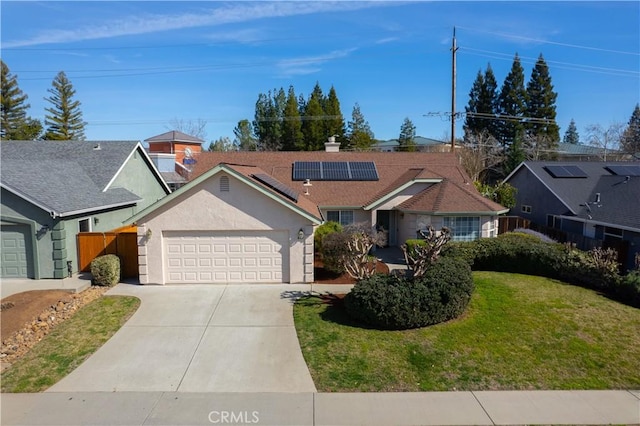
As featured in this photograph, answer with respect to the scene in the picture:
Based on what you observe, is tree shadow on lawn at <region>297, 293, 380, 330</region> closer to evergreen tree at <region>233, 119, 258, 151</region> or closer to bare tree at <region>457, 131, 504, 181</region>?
bare tree at <region>457, 131, 504, 181</region>

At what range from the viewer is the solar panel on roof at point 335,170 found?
75.8 feet

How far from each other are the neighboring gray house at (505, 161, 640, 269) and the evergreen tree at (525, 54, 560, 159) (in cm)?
2596

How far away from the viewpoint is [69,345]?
9625 mm

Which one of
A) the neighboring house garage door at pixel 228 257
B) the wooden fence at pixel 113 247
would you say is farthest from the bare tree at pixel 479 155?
the wooden fence at pixel 113 247

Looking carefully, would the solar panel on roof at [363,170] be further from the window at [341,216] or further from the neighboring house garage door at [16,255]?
the neighboring house garage door at [16,255]

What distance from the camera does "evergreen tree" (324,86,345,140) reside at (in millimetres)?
54812

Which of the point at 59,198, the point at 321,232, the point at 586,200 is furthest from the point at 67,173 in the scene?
the point at 586,200

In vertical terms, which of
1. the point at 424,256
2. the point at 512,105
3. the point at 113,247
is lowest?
the point at 113,247

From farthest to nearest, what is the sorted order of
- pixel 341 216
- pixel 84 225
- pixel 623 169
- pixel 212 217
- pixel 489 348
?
1. pixel 623 169
2. pixel 341 216
3. pixel 84 225
4. pixel 212 217
5. pixel 489 348

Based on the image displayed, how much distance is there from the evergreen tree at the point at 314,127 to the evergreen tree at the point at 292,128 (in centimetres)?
91

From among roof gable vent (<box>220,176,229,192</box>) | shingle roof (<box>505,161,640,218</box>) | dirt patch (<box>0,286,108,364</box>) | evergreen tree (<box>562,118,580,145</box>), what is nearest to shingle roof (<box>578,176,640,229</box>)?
shingle roof (<box>505,161,640,218</box>)

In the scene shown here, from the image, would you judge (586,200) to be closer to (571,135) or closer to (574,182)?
(574,182)

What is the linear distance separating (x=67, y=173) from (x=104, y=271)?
7.51 m

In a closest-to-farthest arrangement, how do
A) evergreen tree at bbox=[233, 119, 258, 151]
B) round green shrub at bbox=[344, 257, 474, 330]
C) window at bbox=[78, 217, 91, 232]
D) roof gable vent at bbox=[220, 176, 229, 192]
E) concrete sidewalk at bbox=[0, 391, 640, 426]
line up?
concrete sidewalk at bbox=[0, 391, 640, 426], round green shrub at bbox=[344, 257, 474, 330], roof gable vent at bbox=[220, 176, 229, 192], window at bbox=[78, 217, 91, 232], evergreen tree at bbox=[233, 119, 258, 151]
